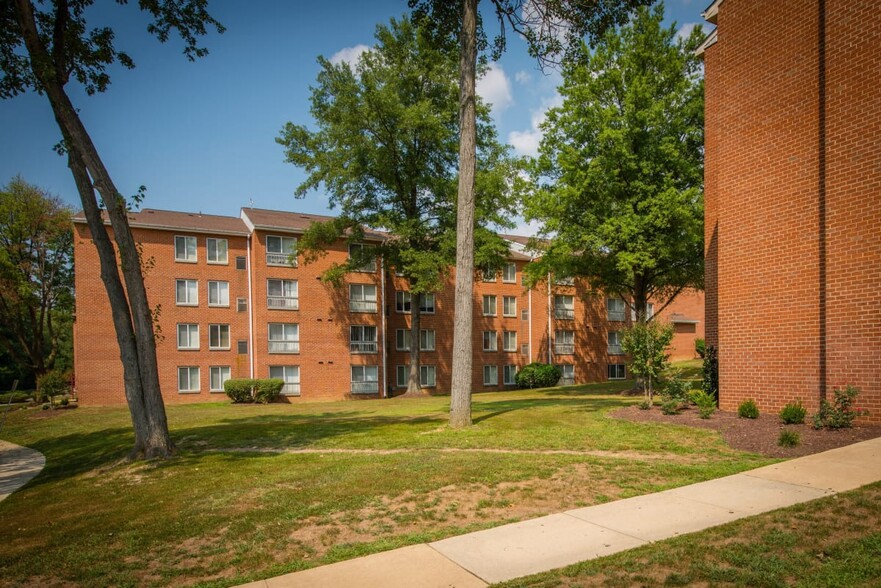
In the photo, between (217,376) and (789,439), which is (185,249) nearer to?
(217,376)

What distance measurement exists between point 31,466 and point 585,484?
12.0 metres

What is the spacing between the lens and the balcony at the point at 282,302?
33719 millimetres

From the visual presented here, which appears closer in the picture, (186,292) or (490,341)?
(186,292)

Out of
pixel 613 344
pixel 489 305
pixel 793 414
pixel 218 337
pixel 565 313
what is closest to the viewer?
pixel 793 414

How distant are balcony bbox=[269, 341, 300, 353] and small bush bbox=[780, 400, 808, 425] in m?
28.0

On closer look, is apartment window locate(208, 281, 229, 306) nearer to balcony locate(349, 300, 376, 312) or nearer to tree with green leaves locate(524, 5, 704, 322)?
balcony locate(349, 300, 376, 312)

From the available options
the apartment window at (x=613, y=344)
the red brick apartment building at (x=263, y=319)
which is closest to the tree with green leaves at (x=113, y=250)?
the red brick apartment building at (x=263, y=319)

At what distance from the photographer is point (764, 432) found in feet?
34.6

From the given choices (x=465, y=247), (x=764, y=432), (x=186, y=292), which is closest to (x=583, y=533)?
(x=764, y=432)

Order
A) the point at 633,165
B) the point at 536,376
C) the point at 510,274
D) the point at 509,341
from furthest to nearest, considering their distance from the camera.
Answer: the point at 510,274, the point at 509,341, the point at 536,376, the point at 633,165

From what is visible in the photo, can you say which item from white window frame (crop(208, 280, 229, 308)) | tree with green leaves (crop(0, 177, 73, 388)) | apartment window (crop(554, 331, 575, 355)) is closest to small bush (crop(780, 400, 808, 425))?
white window frame (crop(208, 280, 229, 308))

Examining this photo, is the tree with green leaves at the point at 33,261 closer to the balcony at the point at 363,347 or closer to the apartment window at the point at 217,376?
the apartment window at the point at 217,376

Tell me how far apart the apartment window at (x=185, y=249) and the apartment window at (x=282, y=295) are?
4613 millimetres

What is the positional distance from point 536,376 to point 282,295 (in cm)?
1793
